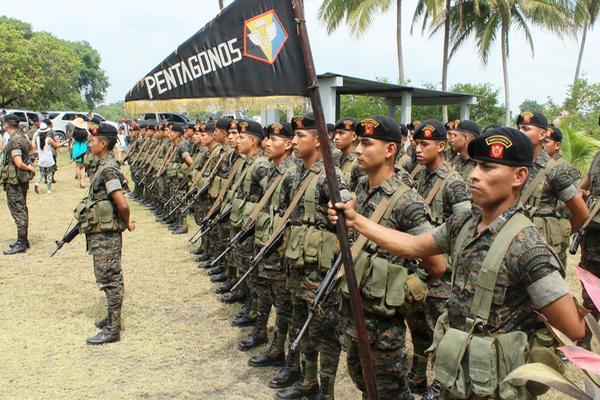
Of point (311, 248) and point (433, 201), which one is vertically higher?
point (433, 201)

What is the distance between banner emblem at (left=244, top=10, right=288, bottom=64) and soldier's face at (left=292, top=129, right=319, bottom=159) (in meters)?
1.70

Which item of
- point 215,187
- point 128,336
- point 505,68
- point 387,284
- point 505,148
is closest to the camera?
point 505,148

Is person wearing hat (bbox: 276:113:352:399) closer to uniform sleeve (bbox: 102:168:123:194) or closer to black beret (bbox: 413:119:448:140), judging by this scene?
black beret (bbox: 413:119:448:140)

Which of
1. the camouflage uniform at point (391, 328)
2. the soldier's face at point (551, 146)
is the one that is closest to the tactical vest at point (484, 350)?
the camouflage uniform at point (391, 328)

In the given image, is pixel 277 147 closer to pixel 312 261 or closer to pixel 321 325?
pixel 312 261

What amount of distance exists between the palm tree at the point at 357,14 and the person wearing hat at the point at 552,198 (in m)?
17.6

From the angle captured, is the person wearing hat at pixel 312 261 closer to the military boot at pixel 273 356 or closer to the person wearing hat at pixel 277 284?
the person wearing hat at pixel 277 284

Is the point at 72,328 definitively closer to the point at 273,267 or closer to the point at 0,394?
the point at 0,394

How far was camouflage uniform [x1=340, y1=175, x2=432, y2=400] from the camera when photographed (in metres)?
3.07

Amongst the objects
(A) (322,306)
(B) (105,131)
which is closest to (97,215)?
(B) (105,131)

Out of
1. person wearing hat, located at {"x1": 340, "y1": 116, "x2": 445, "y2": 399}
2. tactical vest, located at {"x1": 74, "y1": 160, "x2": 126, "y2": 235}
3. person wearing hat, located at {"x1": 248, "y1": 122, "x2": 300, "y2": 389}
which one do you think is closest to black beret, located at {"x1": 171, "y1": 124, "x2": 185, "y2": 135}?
tactical vest, located at {"x1": 74, "y1": 160, "x2": 126, "y2": 235}

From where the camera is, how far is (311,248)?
3.78 meters

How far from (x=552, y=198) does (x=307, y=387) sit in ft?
9.15

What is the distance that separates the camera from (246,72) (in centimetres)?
256
